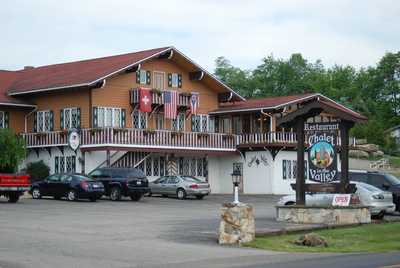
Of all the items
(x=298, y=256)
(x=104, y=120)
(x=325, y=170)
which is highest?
(x=104, y=120)

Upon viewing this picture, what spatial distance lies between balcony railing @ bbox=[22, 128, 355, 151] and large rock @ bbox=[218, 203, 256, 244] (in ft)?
83.1

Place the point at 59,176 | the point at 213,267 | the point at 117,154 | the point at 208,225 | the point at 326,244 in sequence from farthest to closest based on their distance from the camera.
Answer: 1. the point at 117,154
2. the point at 59,176
3. the point at 208,225
4. the point at 326,244
5. the point at 213,267

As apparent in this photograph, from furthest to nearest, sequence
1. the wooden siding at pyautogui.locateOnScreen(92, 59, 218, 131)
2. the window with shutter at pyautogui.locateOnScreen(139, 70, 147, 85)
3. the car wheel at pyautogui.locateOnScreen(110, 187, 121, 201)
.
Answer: the window with shutter at pyautogui.locateOnScreen(139, 70, 147, 85) < the wooden siding at pyautogui.locateOnScreen(92, 59, 218, 131) < the car wheel at pyautogui.locateOnScreen(110, 187, 121, 201)

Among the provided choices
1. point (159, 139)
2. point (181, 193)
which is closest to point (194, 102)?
point (159, 139)

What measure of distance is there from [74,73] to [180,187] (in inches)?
456

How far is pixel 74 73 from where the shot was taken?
5062 centimetres

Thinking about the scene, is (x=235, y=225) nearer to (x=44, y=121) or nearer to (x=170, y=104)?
(x=170, y=104)

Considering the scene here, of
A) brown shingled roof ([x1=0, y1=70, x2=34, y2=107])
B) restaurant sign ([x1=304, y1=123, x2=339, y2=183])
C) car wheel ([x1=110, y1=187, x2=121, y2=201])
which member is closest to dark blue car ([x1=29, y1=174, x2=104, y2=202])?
car wheel ([x1=110, y1=187, x2=121, y2=201])

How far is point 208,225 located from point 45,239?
707 cm

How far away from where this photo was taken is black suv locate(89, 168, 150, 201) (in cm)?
4028

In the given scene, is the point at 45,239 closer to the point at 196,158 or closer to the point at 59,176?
the point at 59,176

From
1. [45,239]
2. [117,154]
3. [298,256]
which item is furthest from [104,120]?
[298,256]

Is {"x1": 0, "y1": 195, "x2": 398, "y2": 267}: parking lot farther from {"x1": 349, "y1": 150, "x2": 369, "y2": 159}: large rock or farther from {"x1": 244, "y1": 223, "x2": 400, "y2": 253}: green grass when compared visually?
{"x1": 349, "y1": 150, "x2": 369, "y2": 159}: large rock

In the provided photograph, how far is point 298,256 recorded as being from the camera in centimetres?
1788
